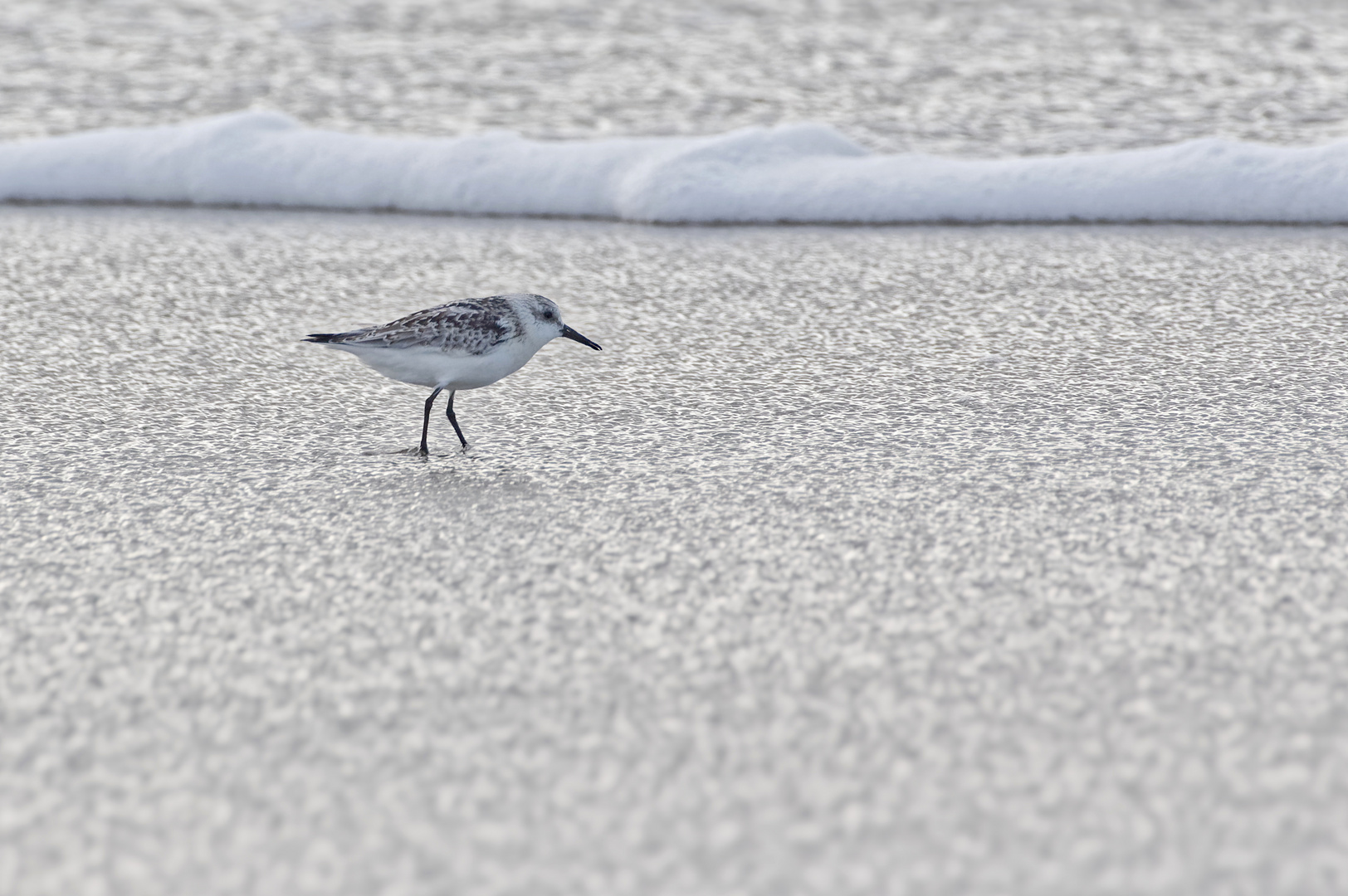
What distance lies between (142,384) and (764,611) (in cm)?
190

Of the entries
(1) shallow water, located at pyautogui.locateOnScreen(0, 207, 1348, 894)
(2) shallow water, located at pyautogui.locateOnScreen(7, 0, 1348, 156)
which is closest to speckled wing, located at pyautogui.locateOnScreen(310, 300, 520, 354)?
(1) shallow water, located at pyautogui.locateOnScreen(0, 207, 1348, 894)

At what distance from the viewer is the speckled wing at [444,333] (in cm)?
261

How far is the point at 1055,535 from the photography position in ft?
7.34

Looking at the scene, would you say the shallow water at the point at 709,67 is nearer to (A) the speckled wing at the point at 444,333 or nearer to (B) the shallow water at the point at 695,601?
(B) the shallow water at the point at 695,601

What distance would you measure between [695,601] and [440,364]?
887 millimetres

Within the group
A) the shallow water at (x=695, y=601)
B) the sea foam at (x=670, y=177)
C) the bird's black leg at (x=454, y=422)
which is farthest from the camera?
the sea foam at (x=670, y=177)

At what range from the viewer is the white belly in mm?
2623

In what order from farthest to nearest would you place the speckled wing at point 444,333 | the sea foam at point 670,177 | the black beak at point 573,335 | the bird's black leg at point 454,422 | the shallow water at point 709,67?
the shallow water at point 709,67 < the sea foam at point 670,177 < the black beak at point 573,335 < the bird's black leg at point 454,422 < the speckled wing at point 444,333

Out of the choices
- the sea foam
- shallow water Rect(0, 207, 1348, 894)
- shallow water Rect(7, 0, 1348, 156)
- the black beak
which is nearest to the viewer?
shallow water Rect(0, 207, 1348, 894)

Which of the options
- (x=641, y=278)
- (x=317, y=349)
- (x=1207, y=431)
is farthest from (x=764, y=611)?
(x=641, y=278)

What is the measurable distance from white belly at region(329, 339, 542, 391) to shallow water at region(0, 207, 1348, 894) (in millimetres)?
176

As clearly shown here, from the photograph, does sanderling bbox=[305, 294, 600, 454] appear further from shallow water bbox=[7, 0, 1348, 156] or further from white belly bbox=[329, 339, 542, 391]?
shallow water bbox=[7, 0, 1348, 156]

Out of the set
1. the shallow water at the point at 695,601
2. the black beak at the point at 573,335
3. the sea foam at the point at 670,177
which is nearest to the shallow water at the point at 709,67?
the sea foam at the point at 670,177

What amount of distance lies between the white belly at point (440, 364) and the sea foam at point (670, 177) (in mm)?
2125
